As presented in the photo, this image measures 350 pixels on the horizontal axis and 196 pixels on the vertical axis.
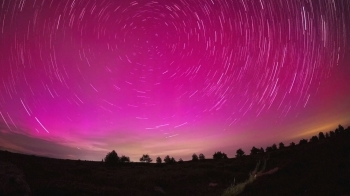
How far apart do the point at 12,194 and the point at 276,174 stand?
575 inches

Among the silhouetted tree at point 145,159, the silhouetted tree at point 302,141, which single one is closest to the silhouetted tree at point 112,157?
the silhouetted tree at point 145,159

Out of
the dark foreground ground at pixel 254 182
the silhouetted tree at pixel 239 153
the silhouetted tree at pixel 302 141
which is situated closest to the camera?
the dark foreground ground at pixel 254 182

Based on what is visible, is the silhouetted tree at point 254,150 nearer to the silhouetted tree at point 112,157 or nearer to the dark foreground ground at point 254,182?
the silhouetted tree at point 112,157

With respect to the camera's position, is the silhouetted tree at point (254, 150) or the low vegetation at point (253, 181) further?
the silhouetted tree at point (254, 150)

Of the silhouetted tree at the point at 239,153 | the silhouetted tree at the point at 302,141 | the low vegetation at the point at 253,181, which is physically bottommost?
the low vegetation at the point at 253,181

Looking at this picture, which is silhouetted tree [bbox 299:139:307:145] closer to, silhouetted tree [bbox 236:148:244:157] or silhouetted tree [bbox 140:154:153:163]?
silhouetted tree [bbox 236:148:244:157]

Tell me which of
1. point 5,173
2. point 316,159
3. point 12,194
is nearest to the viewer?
point 12,194

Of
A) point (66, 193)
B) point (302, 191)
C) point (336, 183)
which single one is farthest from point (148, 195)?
point (336, 183)

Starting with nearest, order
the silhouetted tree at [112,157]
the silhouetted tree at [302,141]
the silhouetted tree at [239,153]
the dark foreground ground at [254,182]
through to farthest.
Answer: the dark foreground ground at [254,182], the silhouetted tree at [112,157], the silhouetted tree at [302,141], the silhouetted tree at [239,153]

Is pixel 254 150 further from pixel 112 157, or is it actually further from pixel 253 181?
pixel 253 181

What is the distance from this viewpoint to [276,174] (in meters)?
15.0

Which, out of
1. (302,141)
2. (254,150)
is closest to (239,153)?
Answer: (254,150)

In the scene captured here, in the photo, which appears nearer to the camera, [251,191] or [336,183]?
[336,183]

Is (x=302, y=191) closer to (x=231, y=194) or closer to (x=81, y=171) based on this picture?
(x=231, y=194)
